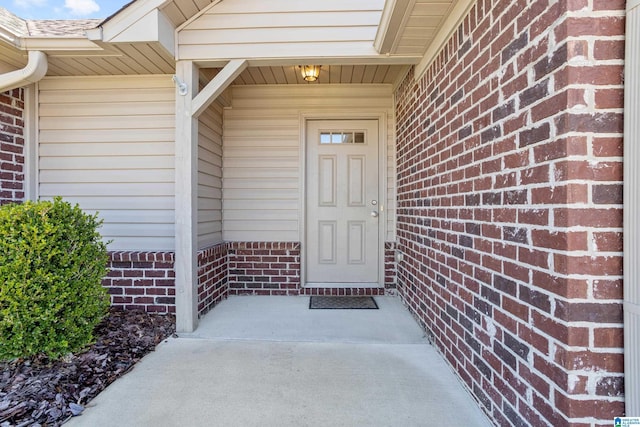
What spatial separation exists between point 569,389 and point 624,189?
66 cm

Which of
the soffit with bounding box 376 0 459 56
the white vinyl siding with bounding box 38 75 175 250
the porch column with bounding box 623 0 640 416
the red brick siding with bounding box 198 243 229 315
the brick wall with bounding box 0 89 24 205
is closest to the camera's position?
the porch column with bounding box 623 0 640 416

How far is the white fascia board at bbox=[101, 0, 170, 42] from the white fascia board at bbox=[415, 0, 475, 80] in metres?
1.96

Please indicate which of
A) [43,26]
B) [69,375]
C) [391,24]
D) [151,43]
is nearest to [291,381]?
[69,375]

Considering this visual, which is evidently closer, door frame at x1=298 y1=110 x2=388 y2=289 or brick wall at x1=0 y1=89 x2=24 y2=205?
brick wall at x1=0 y1=89 x2=24 y2=205

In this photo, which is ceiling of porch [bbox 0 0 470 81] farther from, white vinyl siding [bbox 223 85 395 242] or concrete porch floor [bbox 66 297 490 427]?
concrete porch floor [bbox 66 297 490 427]

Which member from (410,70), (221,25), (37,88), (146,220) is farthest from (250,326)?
(37,88)

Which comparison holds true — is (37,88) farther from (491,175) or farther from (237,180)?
(491,175)

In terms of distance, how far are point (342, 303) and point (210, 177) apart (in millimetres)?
1860

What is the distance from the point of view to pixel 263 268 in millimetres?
3764

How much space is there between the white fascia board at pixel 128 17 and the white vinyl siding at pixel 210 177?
35.6 inches

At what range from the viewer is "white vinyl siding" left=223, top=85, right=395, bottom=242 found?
379cm

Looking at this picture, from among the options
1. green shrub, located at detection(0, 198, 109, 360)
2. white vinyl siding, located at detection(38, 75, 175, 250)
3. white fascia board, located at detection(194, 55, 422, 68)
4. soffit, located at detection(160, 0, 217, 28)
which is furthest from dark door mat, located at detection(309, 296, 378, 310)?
soffit, located at detection(160, 0, 217, 28)

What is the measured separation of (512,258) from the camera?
1422mm

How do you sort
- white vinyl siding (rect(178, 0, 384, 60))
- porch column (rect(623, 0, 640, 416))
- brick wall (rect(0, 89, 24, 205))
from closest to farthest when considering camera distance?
porch column (rect(623, 0, 640, 416)), white vinyl siding (rect(178, 0, 384, 60)), brick wall (rect(0, 89, 24, 205))
